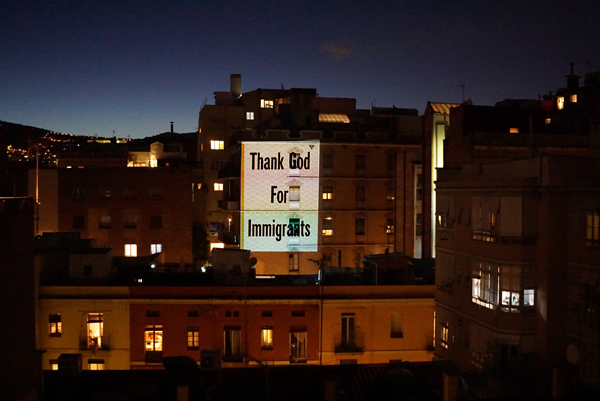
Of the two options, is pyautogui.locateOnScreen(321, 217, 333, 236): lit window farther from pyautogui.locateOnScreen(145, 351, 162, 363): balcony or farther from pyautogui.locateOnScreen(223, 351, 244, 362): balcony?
pyautogui.locateOnScreen(145, 351, 162, 363): balcony

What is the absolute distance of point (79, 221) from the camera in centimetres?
3597

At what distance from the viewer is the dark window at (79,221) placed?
1414 inches

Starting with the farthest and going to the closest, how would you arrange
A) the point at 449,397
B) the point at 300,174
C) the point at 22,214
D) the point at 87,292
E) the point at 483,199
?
the point at 300,174
the point at 87,292
the point at 483,199
the point at 449,397
the point at 22,214

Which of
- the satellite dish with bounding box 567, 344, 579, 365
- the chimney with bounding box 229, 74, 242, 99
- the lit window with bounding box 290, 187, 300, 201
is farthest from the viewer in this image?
the chimney with bounding box 229, 74, 242, 99

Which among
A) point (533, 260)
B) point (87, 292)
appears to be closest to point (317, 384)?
point (533, 260)

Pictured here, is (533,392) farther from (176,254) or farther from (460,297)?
(176,254)

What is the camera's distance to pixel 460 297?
1836 cm

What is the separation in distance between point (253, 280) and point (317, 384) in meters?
7.95

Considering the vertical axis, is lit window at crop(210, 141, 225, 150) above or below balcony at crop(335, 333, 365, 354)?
above

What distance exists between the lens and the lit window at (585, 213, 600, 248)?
47.2ft

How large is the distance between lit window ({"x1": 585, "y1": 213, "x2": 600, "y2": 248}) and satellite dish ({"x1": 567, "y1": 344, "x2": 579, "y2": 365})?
2.81 meters

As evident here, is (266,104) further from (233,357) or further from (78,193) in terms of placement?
(233,357)

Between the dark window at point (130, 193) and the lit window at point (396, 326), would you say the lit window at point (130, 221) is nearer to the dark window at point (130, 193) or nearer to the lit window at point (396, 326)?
the dark window at point (130, 193)

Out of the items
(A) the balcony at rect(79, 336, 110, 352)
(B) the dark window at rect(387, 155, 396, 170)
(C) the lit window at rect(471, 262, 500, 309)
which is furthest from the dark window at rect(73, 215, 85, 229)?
(C) the lit window at rect(471, 262, 500, 309)
